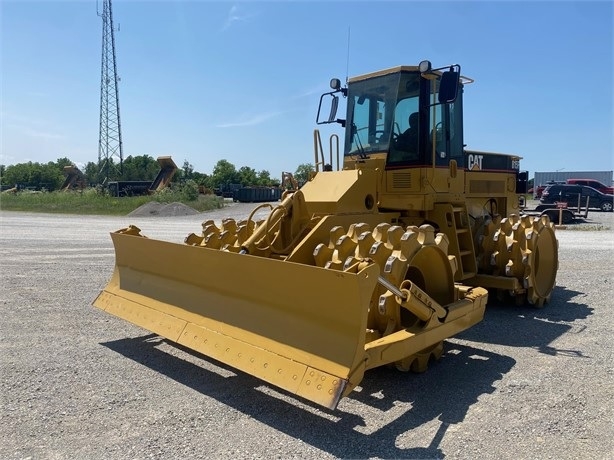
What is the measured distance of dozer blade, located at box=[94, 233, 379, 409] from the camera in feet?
12.0

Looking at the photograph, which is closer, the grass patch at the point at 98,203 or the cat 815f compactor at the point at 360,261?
the cat 815f compactor at the point at 360,261

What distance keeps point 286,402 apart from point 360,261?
52.2 inches

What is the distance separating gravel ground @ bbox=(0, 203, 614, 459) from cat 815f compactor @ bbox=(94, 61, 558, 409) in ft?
1.10

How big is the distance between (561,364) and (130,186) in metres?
43.0

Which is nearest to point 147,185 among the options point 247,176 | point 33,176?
point 247,176

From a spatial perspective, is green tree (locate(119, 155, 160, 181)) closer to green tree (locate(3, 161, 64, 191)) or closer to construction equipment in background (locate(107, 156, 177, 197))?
green tree (locate(3, 161, 64, 191))

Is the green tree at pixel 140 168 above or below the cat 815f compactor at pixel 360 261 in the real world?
above

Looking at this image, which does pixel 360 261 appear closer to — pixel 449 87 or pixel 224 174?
pixel 449 87

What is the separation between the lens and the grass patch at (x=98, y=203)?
33.5 metres

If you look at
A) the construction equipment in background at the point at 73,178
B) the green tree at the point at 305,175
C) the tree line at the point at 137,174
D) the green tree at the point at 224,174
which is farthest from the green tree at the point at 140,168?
the green tree at the point at 305,175

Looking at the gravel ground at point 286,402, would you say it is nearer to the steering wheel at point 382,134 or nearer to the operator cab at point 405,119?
the operator cab at point 405,119

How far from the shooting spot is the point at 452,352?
17.9 ft

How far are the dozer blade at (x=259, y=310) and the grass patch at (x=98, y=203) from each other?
27992 mm

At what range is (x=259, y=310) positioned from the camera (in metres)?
4.39
